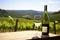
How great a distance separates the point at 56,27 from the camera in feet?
11.8

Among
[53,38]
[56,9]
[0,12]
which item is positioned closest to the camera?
[53,38]

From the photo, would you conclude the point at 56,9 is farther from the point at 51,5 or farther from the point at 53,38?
the point at 53,38

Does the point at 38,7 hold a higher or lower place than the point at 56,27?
higher

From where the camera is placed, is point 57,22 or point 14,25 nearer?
point 14,25

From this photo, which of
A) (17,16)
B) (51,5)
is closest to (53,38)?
(17,16)

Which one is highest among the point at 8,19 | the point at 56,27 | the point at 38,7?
the point at 38,7

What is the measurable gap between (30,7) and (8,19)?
1.74ft

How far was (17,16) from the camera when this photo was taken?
3.07 metres

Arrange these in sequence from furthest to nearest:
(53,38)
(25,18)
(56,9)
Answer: (56,9)
(25,18)
(53,38)

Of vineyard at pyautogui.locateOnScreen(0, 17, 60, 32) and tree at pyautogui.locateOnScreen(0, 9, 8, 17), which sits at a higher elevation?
tree at pyautogui.locateOnScreen(0, 9, 8, 17)

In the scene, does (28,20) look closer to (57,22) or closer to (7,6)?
(7,6)

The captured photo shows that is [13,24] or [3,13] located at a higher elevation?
[3,13]

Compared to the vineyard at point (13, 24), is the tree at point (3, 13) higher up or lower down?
higher up

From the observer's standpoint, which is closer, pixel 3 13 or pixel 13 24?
pixel 3 13
